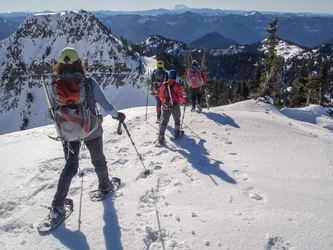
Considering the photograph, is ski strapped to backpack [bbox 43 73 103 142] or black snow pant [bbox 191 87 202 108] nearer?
ski strapped to backpack [bbox 43 73 103 142]

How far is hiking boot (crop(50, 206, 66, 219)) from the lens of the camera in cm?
304

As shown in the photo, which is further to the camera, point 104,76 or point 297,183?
point 104,76

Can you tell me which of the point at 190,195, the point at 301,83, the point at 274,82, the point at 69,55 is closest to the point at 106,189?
the point at 190,195

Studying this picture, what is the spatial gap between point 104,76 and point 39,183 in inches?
2583

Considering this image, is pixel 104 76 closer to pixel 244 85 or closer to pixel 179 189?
pixel 244 85

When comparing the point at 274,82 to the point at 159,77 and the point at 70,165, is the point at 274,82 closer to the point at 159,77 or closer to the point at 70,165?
the point at 159,77

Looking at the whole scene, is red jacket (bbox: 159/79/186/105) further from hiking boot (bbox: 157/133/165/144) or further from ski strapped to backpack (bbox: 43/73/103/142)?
ski strapped to backpack (bbox: 43/73/103/142)

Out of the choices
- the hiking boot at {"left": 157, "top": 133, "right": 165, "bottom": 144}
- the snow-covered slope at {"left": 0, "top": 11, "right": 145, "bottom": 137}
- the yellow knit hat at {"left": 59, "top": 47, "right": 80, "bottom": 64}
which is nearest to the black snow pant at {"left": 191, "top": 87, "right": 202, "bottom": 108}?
the hiking boot at {"left": 157, "top": 133, "right": 165, "bottom": 144}

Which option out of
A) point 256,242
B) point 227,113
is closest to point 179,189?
point 256,242

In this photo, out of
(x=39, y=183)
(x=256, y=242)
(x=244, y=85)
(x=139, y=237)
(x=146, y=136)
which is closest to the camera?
(x=256, y=242)

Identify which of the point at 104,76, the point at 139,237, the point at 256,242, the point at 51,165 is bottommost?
the point at 104,76

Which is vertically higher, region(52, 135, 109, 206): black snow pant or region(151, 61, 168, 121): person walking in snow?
region(151, 61, 168, 121): person walking in snow

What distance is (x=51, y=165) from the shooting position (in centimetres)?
501

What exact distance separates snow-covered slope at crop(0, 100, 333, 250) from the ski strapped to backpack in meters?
1.51
